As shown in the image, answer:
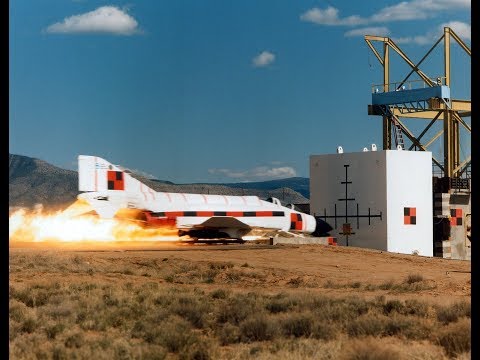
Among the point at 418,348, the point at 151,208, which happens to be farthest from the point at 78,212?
the point at 418,348

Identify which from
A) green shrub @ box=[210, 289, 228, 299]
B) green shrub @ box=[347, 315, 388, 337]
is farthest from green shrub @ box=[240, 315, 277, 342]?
green shrub @ box=[210, 289, 228, 299]

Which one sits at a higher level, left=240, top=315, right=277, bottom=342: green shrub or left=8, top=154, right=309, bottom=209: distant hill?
left=8, top=154, right=309, bottom=209: distant hill

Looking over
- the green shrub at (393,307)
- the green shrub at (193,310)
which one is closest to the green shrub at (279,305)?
the green shrub at (193,310)

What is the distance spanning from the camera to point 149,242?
47.6m

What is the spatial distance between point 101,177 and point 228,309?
2510cm

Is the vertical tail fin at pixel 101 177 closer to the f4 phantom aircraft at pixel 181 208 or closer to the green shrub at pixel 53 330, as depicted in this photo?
the f4 phantom aircraft at pixel 181 208

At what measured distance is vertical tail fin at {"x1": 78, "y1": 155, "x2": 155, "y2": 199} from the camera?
4278 cm

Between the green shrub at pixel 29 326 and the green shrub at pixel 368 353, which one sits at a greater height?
the green shrub at pixel 368 353

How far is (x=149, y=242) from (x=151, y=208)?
3758 millimetres

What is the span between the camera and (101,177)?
142ft

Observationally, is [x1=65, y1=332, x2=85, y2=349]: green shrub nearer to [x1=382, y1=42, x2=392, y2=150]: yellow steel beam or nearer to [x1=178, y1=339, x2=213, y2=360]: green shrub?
[x1=178, y1=339, x2=213, y2=360]: green shrub

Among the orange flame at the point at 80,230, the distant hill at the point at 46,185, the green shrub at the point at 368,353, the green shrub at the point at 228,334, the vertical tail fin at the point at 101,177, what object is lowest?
the green shrub at the point at 228,334

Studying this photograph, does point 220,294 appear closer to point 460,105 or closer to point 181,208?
point 181,208

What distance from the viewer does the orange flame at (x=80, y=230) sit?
45.2 m
